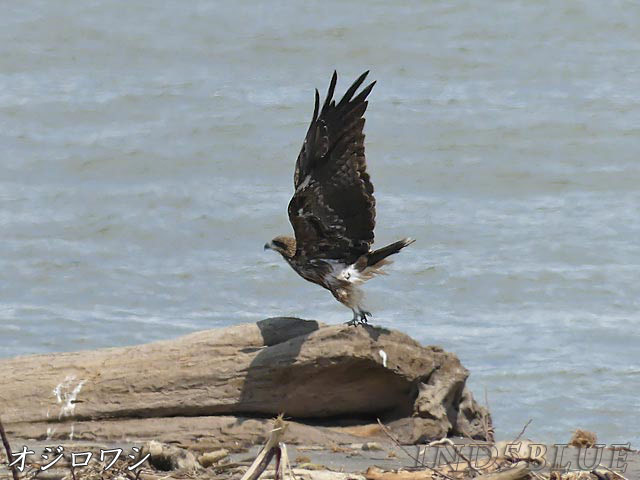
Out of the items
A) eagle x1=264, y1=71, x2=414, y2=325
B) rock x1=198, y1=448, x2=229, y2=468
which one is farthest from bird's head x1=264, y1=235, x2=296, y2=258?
rock x1=198, y1=448, x2=229, y2=468

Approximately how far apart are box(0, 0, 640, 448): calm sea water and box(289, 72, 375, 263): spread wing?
2395 mm

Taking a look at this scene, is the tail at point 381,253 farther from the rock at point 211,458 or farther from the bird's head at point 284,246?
the rock at point 211,458

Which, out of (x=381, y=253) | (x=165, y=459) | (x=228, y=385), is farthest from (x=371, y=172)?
(x=165, y=459)

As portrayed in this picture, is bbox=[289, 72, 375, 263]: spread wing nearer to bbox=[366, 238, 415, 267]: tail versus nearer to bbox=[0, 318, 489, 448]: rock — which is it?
bbox=[366, 238, 415, 267]: tail

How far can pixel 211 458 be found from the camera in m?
6.10

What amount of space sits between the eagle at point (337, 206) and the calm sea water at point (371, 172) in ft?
6.50

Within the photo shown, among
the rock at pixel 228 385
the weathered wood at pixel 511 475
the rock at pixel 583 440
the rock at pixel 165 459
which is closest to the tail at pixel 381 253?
the rock at pixel 228 385

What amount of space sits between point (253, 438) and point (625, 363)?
15.4 ft

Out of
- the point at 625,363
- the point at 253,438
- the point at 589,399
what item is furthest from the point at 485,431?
the point at 625,363

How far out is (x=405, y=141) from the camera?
15.0 metres

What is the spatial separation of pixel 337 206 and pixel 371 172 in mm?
6723

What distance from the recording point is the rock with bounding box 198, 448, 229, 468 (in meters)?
6.08

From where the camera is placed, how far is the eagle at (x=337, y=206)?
7273 millimetres

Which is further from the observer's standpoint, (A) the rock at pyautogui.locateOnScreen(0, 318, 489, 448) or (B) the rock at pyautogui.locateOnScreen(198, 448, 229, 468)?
(A) the rock at pyautogui.locateOnScreen(0, 318, 489, 448)
